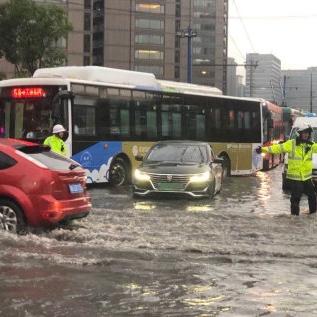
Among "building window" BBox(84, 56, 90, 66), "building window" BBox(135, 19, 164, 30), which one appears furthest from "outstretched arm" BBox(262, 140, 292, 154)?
"building window" BBox(135, 19, 164, 30)

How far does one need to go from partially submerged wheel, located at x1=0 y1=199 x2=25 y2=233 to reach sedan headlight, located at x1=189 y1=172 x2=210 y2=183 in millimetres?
6384

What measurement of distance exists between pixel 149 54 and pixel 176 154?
115198 millimetres

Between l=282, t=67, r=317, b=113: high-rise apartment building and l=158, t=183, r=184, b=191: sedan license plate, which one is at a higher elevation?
l=282, t=67, r=317, b=113: high-rise apartment building

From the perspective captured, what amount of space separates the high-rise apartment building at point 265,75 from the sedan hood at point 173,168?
182ft

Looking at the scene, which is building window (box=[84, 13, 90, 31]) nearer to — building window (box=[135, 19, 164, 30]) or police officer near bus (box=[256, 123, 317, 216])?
building window (box=[135, 19, 164, 30])

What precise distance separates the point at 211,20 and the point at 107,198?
135 meters

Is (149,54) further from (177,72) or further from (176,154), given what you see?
(176,154)

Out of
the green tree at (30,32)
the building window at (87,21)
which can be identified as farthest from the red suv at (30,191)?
the building window at (87,21)

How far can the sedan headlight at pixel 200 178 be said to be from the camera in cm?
1575

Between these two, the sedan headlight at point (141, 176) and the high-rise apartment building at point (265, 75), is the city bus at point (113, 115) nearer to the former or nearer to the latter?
the sedan headlight at point (141, 176)

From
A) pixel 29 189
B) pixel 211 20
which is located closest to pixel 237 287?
pixel 29 189

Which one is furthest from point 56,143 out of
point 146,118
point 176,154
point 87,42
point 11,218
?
point 87,42

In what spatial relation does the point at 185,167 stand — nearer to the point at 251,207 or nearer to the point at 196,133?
the point at 251,207

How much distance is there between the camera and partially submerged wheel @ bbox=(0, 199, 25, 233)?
998 cm
